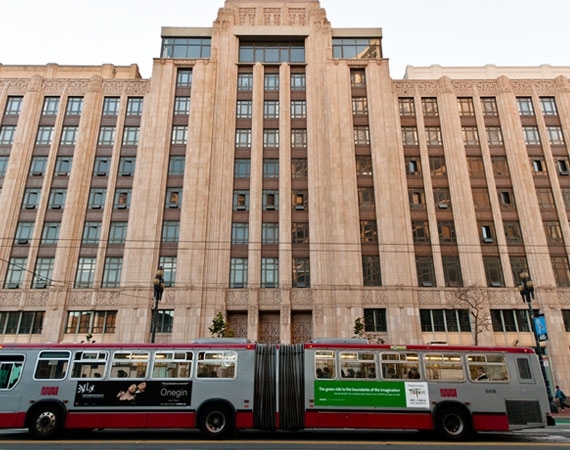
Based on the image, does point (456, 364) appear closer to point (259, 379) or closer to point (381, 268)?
point (259, 379)

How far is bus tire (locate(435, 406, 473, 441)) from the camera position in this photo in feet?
42.9

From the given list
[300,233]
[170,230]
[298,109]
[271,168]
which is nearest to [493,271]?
[300,233]

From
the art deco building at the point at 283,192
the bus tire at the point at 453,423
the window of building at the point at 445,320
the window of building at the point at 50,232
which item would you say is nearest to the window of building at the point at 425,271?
the art deco building at the point at 283,192

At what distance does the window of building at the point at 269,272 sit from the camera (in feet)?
113

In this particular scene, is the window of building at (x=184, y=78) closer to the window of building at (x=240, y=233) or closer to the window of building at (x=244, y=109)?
the window of building at (x=244, y=109)

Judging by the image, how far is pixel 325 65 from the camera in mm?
40844

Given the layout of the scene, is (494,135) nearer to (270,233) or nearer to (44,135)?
(270,233)

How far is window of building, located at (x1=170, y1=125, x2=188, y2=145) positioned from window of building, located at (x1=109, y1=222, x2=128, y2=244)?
9.53 m

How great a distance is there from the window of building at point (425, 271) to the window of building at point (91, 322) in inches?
1062

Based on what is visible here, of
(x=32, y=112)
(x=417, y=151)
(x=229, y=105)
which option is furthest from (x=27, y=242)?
(x=417, y=151)

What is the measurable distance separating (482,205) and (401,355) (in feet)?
92.5

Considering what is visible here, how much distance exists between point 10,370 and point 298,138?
3113 centimetres

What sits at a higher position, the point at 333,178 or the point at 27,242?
the point at 333,178

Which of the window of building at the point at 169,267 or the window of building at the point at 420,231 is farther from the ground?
the window of building at the point at 420,231
